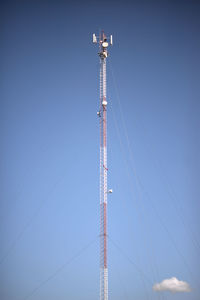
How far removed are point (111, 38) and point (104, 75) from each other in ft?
7.34

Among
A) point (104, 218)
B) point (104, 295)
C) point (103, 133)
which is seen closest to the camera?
point (104, 295)

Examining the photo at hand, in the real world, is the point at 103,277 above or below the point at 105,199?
below

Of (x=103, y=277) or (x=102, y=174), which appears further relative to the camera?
(x=102, y=174)

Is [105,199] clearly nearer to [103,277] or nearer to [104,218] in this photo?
[104,218]

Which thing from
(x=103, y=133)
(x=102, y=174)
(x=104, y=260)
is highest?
(x=103, y=133)

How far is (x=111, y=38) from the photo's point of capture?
22000mm

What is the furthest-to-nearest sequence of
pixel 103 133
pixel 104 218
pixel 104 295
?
pixel 103 133 → pixel 104 218 → pixel 104 295

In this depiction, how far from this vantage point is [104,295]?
18.7 m

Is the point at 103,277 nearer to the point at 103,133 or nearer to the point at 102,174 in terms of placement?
the point at 102,174

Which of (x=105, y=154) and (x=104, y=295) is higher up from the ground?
(x=105, y=154)

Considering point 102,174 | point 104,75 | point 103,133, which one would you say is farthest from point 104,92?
point 102,174

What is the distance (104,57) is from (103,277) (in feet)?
39.7

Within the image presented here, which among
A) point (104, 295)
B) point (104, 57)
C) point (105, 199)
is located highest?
point (104, 57)

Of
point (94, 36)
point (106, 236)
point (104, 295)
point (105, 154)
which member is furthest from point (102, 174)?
point (94, 36)
